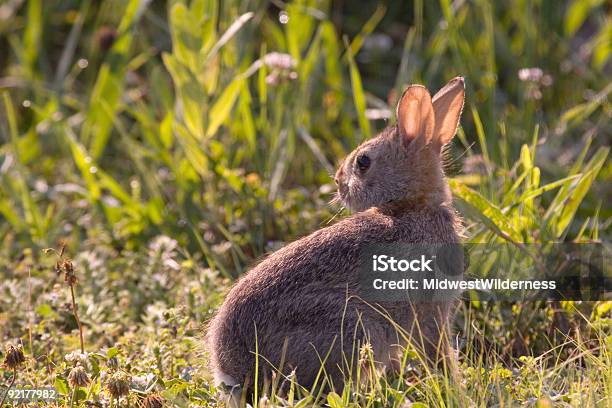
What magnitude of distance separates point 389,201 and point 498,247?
2.05 feet

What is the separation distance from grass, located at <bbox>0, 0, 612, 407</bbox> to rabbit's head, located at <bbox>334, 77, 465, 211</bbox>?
0.85 ft

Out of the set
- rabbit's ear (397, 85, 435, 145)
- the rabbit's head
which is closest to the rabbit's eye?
the rabbit's head

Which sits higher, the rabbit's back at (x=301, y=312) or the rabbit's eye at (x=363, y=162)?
the rabbit's eye at (x=363, y=162)

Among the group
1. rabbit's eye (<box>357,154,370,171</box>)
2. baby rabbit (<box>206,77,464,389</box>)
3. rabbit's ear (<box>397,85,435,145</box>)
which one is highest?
rabbit's ear (<box>397,85,435,145</box>)

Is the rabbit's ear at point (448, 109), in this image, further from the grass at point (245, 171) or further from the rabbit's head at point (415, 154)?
the grass at point (245, 171)

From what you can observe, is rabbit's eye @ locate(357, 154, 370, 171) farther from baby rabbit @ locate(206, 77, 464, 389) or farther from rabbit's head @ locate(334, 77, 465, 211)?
baby rabbit @ locate(206, 77, 464, 389)

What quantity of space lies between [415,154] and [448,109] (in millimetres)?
248

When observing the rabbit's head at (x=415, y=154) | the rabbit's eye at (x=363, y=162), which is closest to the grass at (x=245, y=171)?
the rabbit's head at (x=415, y=154)

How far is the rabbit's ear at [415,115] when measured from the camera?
4164mm

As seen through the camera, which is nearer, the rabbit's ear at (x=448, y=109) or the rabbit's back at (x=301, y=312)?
the rabbit's back at (x=301, y=312)

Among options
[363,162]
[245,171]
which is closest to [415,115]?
[363,162]

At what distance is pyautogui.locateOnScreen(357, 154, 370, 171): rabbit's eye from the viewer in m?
4.44

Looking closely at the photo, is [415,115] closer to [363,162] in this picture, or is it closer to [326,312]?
[363,162]

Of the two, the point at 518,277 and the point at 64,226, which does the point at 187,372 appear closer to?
the point at 518,277
